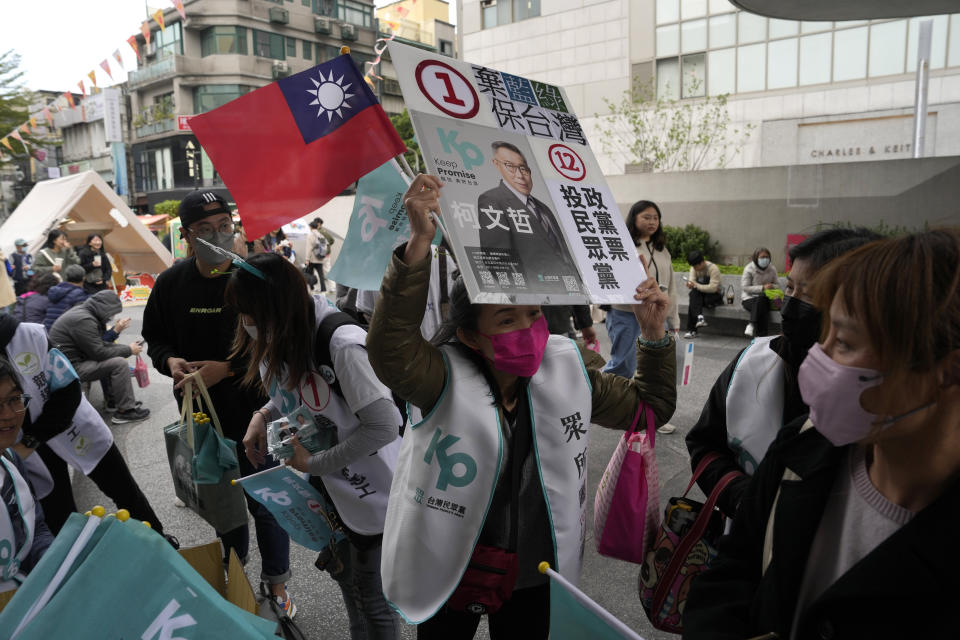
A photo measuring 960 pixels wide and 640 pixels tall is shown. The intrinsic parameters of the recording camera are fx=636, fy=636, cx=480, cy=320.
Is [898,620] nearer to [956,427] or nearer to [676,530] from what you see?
[956,427]

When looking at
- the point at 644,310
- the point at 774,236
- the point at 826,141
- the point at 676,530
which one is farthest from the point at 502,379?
the point at 826,141

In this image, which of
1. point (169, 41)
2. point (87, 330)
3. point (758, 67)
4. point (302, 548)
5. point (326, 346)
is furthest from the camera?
point (169, 41)

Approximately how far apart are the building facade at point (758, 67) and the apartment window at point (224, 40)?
17.5m

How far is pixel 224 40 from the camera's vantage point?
37531 millimetres

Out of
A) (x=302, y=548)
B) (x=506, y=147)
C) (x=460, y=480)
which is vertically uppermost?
(x=506, y=147)

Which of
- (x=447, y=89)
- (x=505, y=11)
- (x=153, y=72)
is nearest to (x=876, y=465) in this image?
(x=447, y=89)

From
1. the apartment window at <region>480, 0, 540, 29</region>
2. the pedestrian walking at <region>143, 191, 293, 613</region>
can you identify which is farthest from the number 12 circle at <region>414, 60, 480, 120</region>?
the apartment window at <region>480, 0, 540, 29</region>

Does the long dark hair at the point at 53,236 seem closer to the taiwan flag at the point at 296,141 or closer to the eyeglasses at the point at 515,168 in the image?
the taiwan flag at the point at 296,141

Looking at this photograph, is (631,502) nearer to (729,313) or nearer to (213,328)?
(213,328)

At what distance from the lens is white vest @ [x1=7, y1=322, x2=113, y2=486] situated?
105 inches

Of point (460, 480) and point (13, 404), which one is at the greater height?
point (13, 404)

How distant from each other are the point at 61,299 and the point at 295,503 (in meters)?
5.52

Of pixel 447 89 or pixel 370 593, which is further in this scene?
pixel 370 593

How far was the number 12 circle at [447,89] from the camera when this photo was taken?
1578mm
